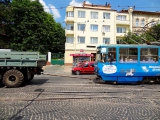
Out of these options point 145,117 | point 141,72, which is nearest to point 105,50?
point 141,72

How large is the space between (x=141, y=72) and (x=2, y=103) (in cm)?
890

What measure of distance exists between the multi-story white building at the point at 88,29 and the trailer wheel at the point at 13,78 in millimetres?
30564

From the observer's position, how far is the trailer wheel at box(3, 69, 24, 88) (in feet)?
36.6

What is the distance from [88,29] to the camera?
43688 millimetres

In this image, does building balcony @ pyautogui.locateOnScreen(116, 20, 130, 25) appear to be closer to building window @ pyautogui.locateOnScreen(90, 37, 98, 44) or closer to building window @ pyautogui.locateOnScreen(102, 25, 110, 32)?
building window @ pyautogui.locateOnScreen(102, 25, 110, 32)

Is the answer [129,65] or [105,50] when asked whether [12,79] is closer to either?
[105,50]

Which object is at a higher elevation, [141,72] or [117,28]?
[117,28]

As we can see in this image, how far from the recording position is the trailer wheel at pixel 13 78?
11164 mm

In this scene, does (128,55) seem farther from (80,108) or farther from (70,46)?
(70,46)

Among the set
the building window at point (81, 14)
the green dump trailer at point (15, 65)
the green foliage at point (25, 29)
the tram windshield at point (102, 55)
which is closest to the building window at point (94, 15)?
the building window at point (81, 14)

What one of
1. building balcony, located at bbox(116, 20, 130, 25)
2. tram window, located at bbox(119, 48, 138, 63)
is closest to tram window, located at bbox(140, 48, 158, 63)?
tram window, located at bbox(119, 48, 138, 63)

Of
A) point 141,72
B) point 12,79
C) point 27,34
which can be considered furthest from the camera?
point 27,34

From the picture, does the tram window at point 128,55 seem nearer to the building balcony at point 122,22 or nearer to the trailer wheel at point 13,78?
the trailer wheel at point 13,78

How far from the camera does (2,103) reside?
739 centimetres
